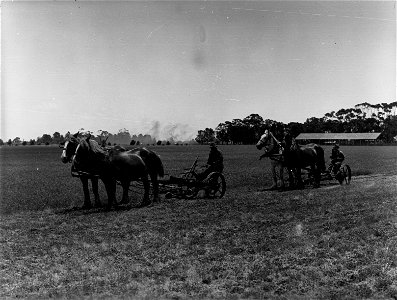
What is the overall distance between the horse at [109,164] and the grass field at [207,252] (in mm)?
1217

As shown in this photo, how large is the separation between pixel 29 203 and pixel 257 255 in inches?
403

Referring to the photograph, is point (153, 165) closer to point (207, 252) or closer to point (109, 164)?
point (109, 164)

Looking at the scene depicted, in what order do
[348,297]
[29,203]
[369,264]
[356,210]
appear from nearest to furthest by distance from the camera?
1. [348,297]
2. [369,264]
3. [356,210]
4. [29,203]

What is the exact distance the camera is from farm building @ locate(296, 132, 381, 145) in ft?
410

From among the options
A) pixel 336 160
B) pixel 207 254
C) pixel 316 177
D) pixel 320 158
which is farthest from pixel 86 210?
pixel 336 160

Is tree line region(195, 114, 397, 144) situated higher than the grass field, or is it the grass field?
tree line region(195, 114, 397, 144)

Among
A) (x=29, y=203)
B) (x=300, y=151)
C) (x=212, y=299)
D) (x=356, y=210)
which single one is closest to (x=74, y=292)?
(x=212, y=299)

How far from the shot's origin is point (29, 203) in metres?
14.5

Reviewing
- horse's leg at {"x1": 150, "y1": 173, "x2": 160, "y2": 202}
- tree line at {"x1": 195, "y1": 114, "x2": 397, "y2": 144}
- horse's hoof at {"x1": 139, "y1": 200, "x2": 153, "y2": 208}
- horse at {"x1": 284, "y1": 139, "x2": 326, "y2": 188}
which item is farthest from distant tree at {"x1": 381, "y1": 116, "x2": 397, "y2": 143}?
horse's hoof at {"x1": 139, "y1": 200, "x2": 153, "y2": 208}

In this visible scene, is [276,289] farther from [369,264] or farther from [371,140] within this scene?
[371,140]

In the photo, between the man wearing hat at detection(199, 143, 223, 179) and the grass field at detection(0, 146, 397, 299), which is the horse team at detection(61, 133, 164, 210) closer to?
the grass field at detection(0, 146, 397, 299)

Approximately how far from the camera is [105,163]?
1281cm

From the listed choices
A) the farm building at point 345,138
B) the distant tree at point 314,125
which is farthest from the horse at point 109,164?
the distant tree at point 314,125

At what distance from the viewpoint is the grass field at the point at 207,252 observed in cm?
558
